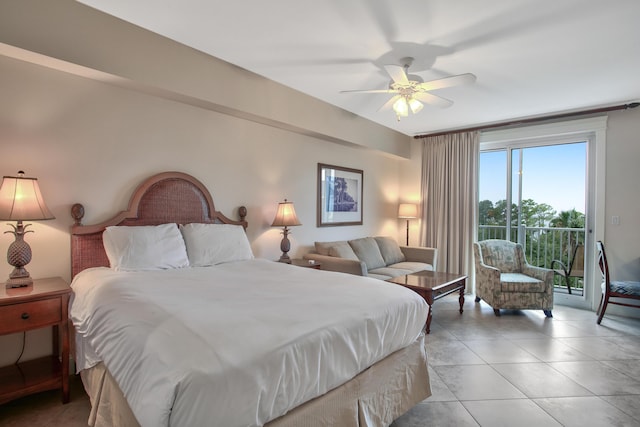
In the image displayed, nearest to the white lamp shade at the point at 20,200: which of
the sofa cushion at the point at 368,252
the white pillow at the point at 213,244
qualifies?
the white pillow at the point at 213,244

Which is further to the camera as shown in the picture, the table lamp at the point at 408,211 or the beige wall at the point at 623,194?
the table lamp at the point at 408,211

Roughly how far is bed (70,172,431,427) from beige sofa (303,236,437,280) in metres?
1.24

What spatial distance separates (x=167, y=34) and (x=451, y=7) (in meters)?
2.00

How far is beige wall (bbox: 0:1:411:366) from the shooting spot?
2277 mm

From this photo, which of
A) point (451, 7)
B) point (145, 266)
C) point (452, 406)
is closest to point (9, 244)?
point (145, 266)

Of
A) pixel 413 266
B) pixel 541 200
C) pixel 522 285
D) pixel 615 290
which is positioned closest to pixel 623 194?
pixel 541 200

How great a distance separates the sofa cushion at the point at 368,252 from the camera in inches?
179

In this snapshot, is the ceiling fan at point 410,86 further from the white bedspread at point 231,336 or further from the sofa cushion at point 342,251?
the sofa cushion at point 342,251

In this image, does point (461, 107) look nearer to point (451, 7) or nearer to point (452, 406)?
point (451, 7)

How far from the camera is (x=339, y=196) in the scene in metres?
4.91

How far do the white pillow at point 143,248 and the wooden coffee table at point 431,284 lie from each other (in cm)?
222

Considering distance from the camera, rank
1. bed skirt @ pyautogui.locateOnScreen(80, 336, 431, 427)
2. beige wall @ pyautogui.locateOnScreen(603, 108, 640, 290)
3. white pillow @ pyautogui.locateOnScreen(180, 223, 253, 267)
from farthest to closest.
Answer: beige wall @ pyautogui.locateOnScreen(603, 108, 640, 290) → white pillow @ pyautogui.locateOnScreen(180, 223, 253, 267) → bed skirt @ pyautogui.locateOnScreen(80, 336, 431, 427)

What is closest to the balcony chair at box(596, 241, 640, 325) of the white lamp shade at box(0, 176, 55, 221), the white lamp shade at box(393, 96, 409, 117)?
the white lamp shade at box(393, 96, 409, 117)

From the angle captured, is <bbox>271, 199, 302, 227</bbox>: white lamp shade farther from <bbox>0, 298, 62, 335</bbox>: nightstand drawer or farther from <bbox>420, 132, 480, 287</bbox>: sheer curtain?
<bbox>420, 132, 480, 287</bbox>: sheer curtain
